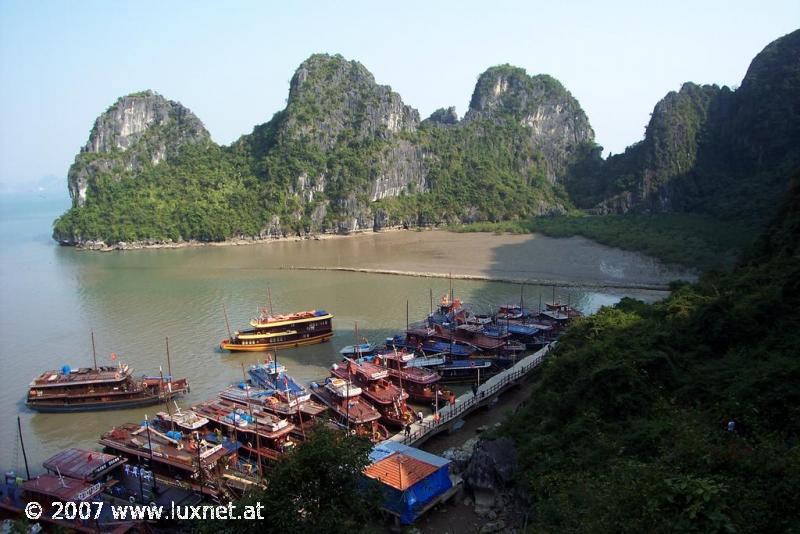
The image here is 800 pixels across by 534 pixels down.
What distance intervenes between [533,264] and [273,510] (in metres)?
39.4

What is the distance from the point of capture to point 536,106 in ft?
333

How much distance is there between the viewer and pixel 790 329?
496 inches

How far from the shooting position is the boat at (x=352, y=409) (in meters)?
17.0

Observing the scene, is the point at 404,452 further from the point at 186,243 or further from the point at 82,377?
the point at 186,243

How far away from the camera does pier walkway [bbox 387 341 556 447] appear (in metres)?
16.3

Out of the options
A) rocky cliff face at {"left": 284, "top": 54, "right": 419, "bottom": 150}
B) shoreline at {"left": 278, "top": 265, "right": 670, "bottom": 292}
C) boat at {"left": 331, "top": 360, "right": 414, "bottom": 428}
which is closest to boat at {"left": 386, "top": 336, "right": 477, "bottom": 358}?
boat at {"left": 331, "top": 360, "right": 414, "bottom": 428}

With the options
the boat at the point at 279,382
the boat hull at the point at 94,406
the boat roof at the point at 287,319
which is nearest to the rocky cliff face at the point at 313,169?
the boat roof at the point at 287,319

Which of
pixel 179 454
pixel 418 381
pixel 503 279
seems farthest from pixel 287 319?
pixel 503 279

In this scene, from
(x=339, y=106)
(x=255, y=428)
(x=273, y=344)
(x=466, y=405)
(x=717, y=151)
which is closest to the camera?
(x=255, y=428)

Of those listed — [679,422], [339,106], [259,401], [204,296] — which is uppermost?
[339,106]

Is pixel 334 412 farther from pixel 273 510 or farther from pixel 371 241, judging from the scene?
pixel 371 241

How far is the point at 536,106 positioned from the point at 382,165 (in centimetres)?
3442

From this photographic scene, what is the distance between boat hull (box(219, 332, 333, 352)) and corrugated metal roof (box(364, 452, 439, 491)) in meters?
15.0

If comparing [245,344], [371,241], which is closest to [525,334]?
[245,344]
